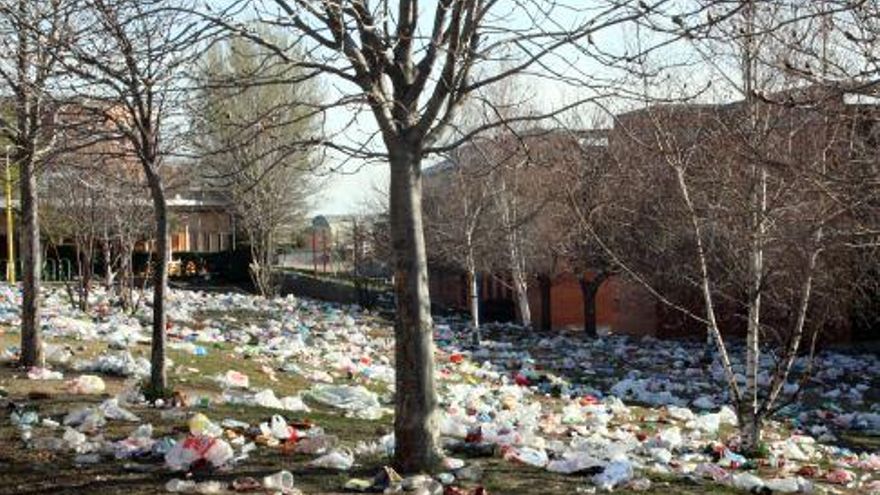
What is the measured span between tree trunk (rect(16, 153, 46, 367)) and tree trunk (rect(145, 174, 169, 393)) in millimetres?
1724

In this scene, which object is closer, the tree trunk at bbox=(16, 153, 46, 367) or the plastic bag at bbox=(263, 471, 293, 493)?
the plastic bag at bbox=(263, 471, 293, 493)

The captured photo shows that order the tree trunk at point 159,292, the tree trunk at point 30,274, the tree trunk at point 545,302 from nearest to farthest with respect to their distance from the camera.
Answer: the tree trunk at point 159,292, the tree trunk at point 30,274, the tree trunk at point 545,302

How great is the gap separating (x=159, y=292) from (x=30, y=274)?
186 cm

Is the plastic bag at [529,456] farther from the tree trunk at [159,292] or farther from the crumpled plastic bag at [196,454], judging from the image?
the tree trunk at [159,292]

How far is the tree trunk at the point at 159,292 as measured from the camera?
829 cm

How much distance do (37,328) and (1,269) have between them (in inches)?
1145

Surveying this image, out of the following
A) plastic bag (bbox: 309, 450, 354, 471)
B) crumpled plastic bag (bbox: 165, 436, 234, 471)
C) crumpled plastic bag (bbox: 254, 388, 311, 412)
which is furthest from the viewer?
crumpled plastic bag (bbox: 254, 388, 311, 412)

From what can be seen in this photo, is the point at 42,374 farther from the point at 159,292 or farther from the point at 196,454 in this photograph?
the point at 196,454

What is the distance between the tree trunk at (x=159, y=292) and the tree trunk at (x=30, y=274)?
172cm

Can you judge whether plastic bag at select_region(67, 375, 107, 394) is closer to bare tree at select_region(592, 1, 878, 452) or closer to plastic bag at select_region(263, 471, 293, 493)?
plastic bag at select_region(263, 471, 293, 493)

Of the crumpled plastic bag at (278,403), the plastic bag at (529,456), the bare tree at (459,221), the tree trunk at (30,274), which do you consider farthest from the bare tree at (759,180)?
the bare tree at (459,221)

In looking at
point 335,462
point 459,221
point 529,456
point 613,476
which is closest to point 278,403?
point 335,462

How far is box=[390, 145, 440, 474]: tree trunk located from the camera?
594 cm

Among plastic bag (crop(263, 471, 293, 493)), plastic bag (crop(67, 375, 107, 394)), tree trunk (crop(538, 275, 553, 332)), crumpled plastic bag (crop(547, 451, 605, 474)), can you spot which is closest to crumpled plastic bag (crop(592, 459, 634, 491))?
crumpled plastic bag (crop(547, 451, 605, 474))
